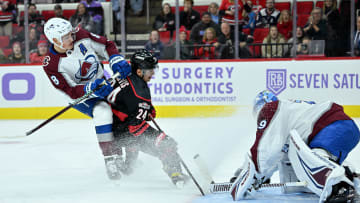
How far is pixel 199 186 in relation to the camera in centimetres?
292

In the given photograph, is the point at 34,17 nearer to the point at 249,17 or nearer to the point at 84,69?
the point at 249,17

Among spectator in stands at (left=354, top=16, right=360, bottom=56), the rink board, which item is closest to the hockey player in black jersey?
the rink board

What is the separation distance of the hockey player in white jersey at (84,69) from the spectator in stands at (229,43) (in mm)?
3101

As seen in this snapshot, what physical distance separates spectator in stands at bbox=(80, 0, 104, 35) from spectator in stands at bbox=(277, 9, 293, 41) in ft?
7.71

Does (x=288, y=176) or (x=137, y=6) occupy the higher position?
(x=137, y=6)

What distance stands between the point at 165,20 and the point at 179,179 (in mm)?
3952

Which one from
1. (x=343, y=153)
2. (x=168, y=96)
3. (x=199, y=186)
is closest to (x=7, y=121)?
(x=168, y=96)

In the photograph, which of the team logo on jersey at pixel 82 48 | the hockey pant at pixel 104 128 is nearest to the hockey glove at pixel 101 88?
the hockey pant at pixel 104 128

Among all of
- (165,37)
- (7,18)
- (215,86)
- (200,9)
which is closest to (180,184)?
(215,86)

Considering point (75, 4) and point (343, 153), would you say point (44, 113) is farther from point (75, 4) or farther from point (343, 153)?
point (343, 153)

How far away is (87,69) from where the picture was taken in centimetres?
363

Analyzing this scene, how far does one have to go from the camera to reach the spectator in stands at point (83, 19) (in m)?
6.98

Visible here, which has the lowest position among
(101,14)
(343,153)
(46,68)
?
(343,153)

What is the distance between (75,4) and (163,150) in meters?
4.40
